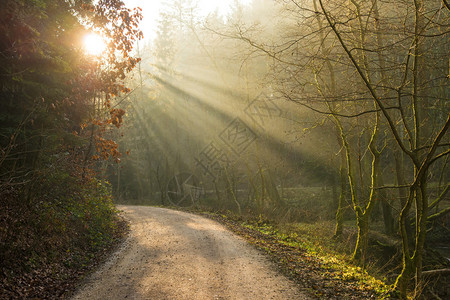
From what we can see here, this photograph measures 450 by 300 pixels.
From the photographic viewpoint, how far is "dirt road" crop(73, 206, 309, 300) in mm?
5898

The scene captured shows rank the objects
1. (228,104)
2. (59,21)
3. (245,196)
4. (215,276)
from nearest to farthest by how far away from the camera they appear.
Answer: (215,276)
(59,21)
(228,104)
(245,196)

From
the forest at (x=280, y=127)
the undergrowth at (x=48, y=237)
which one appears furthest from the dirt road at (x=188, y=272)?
the forest at (x=280, y=127)

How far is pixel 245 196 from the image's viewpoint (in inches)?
1046

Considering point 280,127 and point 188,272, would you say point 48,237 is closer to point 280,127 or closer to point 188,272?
point 188,272

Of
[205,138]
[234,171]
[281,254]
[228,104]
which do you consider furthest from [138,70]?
[281,254]

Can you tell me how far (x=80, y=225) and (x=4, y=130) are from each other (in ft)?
11.6

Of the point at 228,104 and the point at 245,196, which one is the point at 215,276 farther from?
the point at 245,196

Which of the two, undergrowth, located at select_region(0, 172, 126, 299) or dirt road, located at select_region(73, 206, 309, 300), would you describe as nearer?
dirt road, located at select_region(73, 206, 309, 300)

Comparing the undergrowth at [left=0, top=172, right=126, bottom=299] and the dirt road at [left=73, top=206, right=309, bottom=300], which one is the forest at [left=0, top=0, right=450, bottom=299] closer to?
the undergrowth at [left=0, top=172, right=126, bottom=299]

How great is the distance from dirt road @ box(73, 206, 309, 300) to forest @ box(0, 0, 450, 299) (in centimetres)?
84

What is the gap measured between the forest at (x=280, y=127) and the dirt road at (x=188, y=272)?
839mm

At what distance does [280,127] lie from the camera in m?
22.4

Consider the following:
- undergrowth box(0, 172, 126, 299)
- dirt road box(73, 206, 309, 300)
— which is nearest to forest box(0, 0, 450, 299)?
undergrowth box(0, 172, 126, 299)

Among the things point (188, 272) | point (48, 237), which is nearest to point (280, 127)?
point (188, 272)
